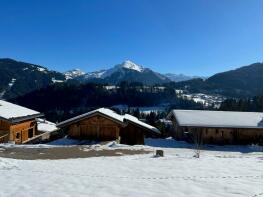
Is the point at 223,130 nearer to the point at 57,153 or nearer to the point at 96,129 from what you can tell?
the point at 96,129

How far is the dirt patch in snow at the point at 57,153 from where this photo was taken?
26922mm

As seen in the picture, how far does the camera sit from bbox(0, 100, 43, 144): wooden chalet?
3853 centimetres

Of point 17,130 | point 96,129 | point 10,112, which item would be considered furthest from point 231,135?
point 10,112

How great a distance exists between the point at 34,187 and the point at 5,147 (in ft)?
63.6

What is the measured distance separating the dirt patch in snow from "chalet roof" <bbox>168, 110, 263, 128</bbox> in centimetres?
1638

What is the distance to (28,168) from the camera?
1888 cm

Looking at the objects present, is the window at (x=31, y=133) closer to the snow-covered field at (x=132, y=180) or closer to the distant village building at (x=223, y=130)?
the distant village building at (x=223, y=130)

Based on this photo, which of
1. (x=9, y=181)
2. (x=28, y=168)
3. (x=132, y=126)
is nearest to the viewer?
(x=9, y=181)

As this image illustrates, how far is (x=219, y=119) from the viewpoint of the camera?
47.7 meters

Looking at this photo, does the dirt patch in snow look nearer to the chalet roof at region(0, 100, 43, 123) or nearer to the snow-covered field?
the snow-covered field

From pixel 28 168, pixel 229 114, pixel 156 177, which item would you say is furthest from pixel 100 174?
pixel 229 114

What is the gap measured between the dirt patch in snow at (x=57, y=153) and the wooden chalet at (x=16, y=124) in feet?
26.2

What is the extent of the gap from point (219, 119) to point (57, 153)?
1006 inches

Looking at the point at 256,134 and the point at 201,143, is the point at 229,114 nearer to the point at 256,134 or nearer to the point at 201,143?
the point at 256,134
